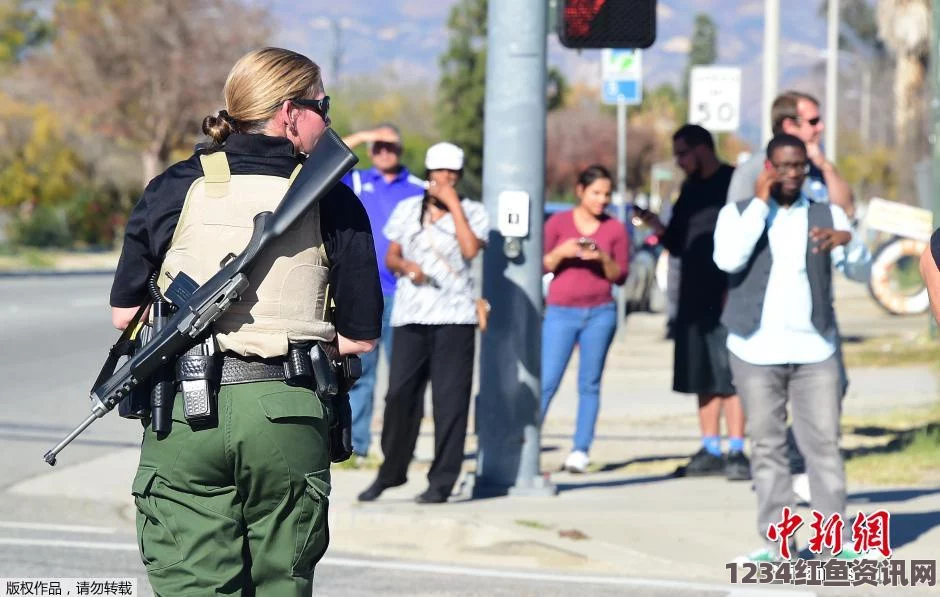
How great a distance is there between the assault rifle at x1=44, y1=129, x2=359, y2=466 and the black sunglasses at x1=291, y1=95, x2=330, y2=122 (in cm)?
14

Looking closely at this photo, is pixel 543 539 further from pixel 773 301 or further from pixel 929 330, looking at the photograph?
pixel 929 330

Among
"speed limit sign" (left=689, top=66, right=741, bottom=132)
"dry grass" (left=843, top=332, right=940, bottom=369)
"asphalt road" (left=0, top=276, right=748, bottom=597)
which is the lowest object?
"dry grass" (left=843, top=332, right=940, bottom=369)

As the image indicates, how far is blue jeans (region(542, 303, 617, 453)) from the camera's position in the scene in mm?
10062

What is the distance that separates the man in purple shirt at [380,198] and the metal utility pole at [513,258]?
92cm

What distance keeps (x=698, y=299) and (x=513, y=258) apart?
1.32 m

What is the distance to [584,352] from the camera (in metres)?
10.1

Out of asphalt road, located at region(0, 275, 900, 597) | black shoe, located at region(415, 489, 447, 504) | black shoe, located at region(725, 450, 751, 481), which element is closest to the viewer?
asphalt road, located at region(0, 275, 900, 597)

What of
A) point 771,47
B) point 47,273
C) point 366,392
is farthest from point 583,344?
point 47,273

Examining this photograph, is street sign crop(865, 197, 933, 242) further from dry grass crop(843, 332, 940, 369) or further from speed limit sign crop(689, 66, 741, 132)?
speed limit sign crop(689, 66, 741, 132)

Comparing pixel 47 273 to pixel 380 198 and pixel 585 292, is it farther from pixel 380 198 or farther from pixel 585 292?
pixel 585 292

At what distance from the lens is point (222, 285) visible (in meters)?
4.11

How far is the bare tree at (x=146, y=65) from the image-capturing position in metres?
54.9

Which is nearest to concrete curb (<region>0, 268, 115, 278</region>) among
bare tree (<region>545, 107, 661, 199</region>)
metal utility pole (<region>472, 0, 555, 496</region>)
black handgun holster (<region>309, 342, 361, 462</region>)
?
metal utility pole (<region>472, 0, 555, 496</region>)

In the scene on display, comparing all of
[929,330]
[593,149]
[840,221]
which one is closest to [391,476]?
[840,221]
